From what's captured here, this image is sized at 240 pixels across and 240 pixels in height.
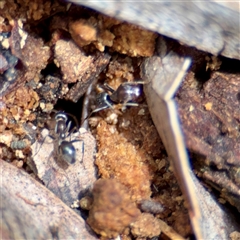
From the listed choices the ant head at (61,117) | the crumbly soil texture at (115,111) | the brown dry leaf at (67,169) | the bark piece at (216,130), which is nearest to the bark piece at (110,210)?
the crumbly soil texture at (115,111)

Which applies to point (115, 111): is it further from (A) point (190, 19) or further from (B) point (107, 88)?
(A) point (190, 19)

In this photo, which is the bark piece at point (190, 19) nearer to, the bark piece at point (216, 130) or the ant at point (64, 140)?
the bark piece at point (216, 130)

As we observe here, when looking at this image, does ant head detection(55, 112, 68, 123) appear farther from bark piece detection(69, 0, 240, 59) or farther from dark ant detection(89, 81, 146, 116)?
bark piece detection(69, 0, 240, 59)

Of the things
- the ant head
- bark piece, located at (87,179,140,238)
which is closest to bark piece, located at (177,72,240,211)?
bark piece, located at (87,179,140,238)

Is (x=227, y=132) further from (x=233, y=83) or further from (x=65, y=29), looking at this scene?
(x=65, y=29)

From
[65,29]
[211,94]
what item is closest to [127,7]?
[65,29]

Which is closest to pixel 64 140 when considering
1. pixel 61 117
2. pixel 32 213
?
pixel 61 117
